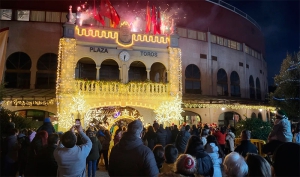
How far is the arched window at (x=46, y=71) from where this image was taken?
23.2 m

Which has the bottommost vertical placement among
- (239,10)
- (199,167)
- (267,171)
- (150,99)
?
(199,167)

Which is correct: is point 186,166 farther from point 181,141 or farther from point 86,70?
point 86,70

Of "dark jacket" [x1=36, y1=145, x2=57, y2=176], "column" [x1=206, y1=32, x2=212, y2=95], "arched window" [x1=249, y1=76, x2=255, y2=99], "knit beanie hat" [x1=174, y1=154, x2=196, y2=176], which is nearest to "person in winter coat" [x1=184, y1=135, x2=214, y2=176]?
"knit beanie hat" [x1=174, y1=154, x2=196, y2=176]

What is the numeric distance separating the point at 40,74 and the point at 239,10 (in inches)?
1055

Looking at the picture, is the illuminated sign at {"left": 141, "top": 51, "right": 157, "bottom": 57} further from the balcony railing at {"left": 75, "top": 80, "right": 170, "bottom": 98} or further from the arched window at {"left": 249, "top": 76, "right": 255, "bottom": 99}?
Result: the arched window at {"left": 249, "top": 76, "right": 255, "bottom": 99}

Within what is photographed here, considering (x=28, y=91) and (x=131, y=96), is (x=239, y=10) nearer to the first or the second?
(x=131, y=96)

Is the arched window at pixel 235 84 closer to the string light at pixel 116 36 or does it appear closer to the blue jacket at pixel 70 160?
the string light at pixel 116 36

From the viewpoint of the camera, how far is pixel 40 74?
76.7 feet

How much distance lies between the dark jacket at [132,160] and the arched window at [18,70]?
2161 centimetres

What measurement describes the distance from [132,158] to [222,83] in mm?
28864

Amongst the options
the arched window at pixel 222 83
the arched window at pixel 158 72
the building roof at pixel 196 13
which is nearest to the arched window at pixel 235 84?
the arched window at pixel 222 83

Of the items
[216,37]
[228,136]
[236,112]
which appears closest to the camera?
[228,136]

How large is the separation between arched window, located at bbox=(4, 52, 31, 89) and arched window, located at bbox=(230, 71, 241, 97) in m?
23.0

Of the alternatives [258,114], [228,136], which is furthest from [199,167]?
[258,114]
